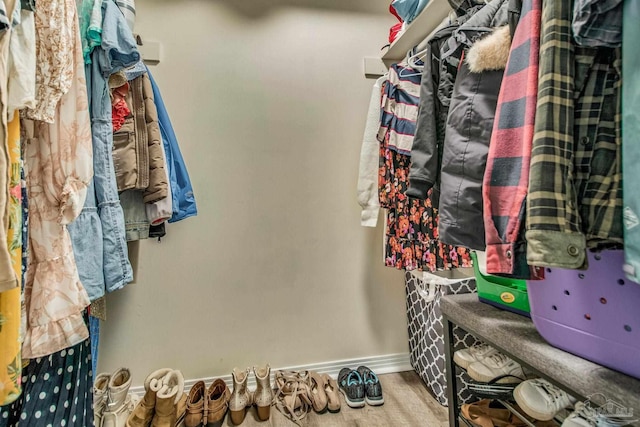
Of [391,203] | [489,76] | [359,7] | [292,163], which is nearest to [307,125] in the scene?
[292,163]

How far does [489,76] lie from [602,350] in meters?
0.62

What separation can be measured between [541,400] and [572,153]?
0.61 meters

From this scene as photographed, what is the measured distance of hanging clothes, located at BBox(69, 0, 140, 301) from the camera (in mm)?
925

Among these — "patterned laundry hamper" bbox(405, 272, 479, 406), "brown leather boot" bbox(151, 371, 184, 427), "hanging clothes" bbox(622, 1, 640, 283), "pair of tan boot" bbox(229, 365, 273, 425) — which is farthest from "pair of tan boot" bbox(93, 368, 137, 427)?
"hanging clothes" bbox(622, 1, 640, 283)

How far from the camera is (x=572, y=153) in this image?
0.52m

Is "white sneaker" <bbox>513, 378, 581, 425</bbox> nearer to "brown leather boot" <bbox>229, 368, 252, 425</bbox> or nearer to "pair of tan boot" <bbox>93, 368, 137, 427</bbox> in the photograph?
"brown leather boot" <bbox>229, 368, 252, 425</bbox>

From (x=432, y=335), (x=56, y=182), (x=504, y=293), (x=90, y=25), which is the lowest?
(x=432, y=335)

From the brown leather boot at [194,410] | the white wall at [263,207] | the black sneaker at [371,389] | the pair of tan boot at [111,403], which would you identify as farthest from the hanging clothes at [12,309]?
the black sneaker at [371,389]

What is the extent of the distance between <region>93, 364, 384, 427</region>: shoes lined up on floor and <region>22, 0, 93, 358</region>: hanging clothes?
0.64 metres

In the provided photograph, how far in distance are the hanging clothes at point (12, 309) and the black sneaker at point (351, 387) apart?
4.13 feet

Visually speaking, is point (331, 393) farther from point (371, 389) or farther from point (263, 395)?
point (263, 395)

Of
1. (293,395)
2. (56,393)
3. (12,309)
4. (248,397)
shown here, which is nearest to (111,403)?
(56,393)

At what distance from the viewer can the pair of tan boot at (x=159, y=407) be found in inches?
50.0

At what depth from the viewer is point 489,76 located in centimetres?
75
